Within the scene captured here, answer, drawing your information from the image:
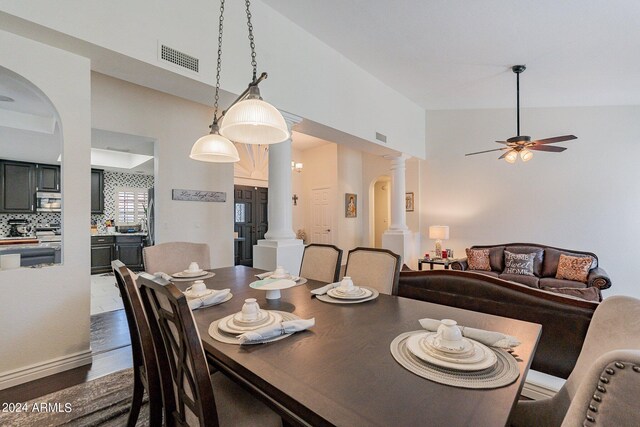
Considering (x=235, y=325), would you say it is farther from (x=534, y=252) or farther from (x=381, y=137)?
(x=534, y=252)

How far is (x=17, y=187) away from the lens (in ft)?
18.5

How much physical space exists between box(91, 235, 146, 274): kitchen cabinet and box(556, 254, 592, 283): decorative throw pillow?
774 cm

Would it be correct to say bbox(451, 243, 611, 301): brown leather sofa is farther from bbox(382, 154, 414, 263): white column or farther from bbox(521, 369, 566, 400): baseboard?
bbox(521, 369, 566, 400): baseboard

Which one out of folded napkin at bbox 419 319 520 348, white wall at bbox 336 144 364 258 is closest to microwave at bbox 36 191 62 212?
white wall at bbox 336 144 364 258

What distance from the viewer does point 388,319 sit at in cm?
141

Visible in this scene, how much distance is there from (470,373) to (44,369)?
2.87m

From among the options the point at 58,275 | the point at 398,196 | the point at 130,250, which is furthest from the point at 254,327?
the point at 130,250

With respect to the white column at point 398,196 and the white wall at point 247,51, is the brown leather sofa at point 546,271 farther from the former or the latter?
the white wall at point 247,51

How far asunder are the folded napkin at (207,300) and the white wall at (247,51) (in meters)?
1.96

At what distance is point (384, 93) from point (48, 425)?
5.39 m

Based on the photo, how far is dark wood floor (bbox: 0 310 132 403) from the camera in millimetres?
1973

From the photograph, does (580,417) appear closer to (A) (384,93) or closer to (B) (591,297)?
(B) (591,297)

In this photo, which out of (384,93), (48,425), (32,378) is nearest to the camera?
(48,425)

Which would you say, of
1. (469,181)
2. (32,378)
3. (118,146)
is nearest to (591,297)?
(469,181)
